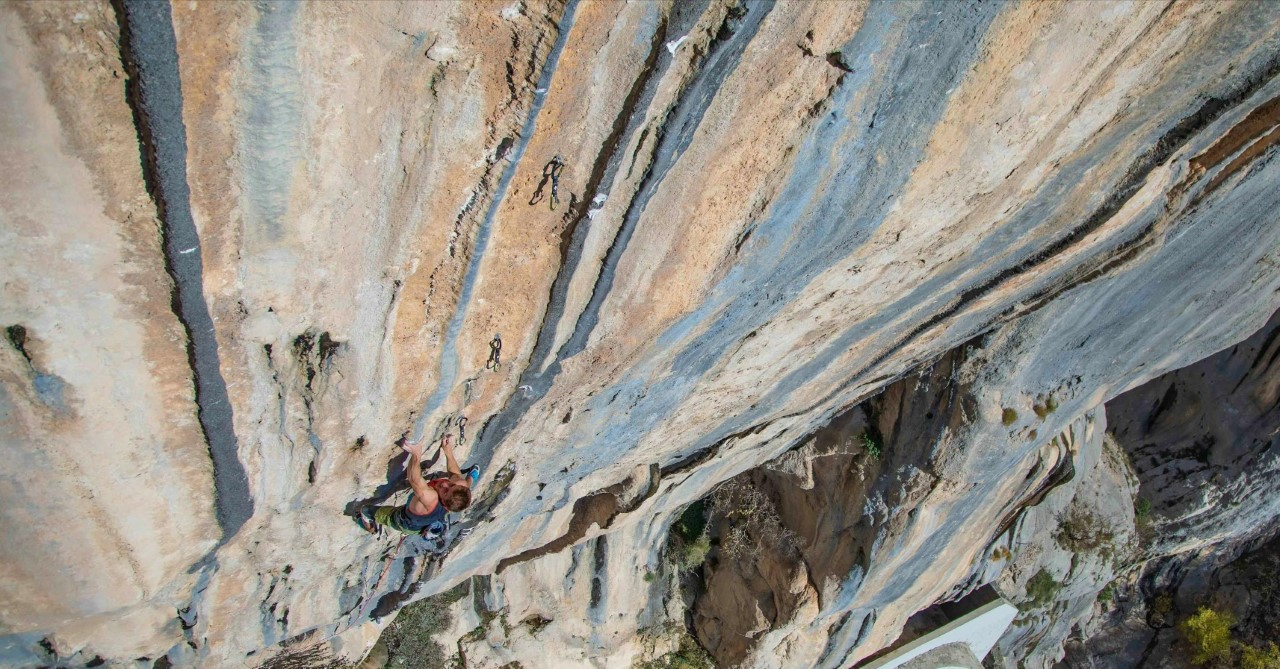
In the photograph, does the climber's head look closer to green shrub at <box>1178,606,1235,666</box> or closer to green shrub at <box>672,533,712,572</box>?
green shrub at <box>672,533,712,572</box>

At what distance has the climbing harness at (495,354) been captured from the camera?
3.09m

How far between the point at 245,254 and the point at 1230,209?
524 cm

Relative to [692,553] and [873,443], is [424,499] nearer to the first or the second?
[873,443]

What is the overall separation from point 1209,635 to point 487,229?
1122 cm

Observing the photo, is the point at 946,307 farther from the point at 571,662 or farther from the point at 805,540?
the point at 571,662

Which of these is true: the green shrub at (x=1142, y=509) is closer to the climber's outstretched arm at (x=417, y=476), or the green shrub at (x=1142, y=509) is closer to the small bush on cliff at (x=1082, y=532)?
the small bush on cliff at (x=1082, y=532)

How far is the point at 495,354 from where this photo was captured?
10.3 ft

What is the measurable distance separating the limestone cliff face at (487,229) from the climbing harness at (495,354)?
2 centimetres

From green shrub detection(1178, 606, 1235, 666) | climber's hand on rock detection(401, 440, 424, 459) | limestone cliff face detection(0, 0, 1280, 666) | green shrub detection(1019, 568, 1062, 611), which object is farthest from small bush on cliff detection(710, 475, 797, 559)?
green shrub detection(1178, 606, 1235, 666)

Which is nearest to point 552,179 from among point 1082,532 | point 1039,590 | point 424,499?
point 424,499

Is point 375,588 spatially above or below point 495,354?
below

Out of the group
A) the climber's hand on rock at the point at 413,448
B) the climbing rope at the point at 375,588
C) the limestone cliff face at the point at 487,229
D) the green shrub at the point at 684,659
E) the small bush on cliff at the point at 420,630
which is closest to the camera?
the limestone cliff face at the point at 487,229

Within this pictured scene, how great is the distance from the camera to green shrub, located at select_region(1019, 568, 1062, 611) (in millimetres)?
8039

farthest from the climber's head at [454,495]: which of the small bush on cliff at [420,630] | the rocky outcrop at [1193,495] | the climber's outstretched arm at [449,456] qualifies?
the rocky outcrop at [1193,495]
